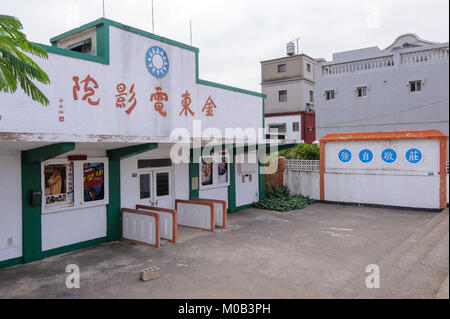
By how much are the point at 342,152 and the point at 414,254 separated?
25.8 feet

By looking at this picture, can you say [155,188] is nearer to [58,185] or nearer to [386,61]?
[58,185]

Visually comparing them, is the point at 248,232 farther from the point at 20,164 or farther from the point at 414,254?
the point at 20,164

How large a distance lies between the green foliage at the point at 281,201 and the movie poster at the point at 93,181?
753cm

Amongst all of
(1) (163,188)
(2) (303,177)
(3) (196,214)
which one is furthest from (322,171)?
(1) (163,188)

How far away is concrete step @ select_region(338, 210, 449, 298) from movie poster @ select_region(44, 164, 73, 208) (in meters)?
6.85

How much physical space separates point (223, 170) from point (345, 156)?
5.63m

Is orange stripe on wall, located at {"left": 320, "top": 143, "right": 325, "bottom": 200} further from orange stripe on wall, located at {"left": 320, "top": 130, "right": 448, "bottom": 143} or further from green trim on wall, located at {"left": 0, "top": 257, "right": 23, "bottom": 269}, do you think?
green trim on wall, located at {"left": 0, "top": 257, "right": 23, "bottom": 269}

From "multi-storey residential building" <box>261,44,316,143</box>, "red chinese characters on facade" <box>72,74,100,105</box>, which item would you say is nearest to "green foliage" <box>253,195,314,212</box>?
"red chinese characters on facade" <box>72,74,100,105</box>

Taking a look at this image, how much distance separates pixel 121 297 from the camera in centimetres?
603

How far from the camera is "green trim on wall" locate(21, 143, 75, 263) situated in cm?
789

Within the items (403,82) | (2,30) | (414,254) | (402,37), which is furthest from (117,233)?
(402,37)

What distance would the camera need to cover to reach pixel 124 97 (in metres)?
9.85

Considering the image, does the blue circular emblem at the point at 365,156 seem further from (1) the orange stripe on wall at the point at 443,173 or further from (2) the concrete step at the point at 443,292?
(2) the concrete step at the point at 443,292

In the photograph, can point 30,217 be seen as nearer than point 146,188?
Yes
